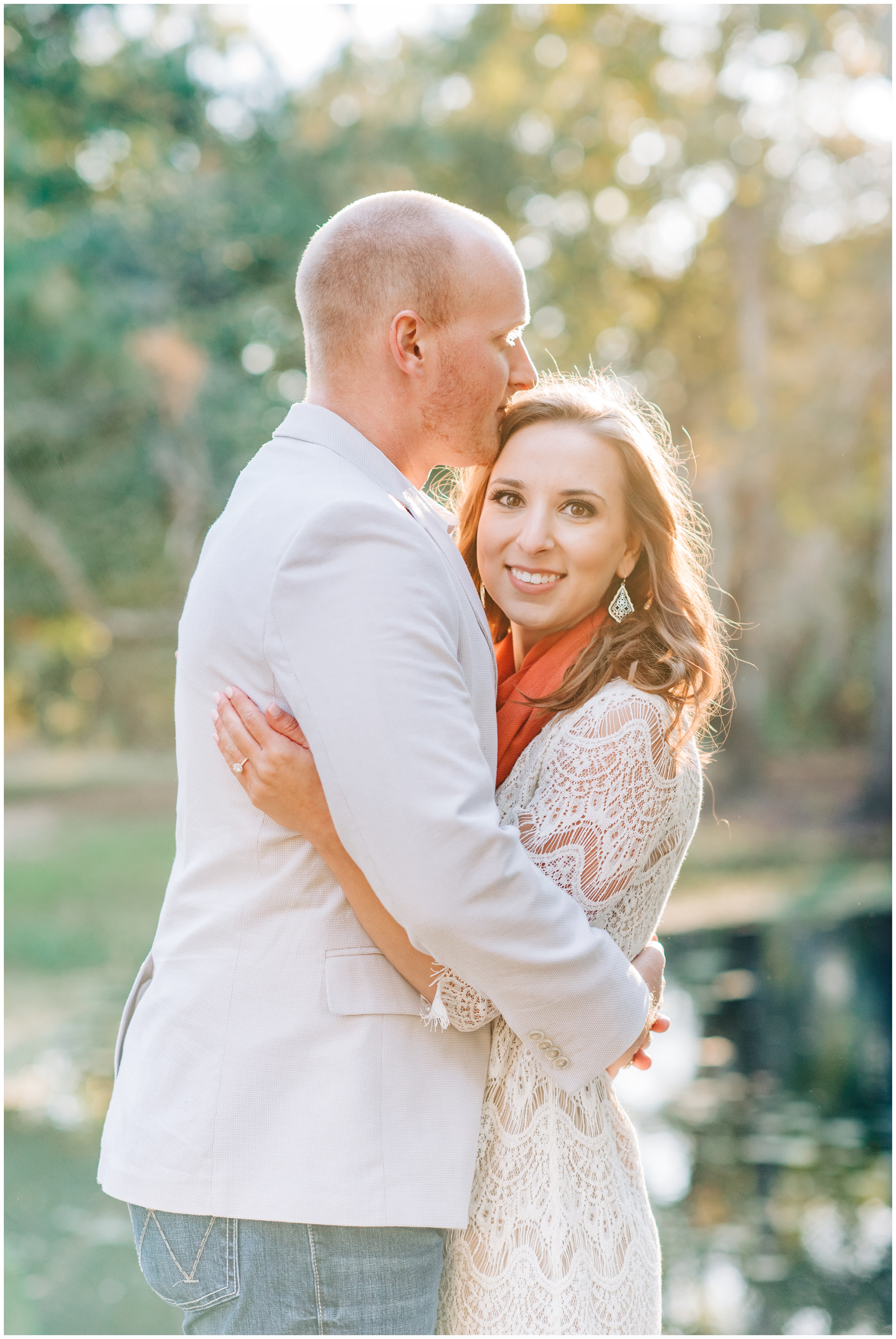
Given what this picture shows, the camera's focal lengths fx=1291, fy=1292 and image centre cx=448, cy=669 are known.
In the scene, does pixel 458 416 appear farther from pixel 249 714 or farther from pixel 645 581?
pixel 249 714

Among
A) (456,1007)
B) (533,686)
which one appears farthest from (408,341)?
(456,1007)

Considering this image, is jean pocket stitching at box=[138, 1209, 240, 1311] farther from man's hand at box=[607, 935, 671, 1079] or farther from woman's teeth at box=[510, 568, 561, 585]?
woman's teeth at box=[510, 568, 561, 585]

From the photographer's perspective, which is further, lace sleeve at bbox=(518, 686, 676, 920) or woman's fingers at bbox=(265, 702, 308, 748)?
lace sleeve at bbox=(518, 686, 676, 920)

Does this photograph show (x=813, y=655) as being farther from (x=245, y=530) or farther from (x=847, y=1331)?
(x=245, y=530)

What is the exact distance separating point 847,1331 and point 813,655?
14.0m

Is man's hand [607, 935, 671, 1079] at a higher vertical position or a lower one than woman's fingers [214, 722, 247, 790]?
lower

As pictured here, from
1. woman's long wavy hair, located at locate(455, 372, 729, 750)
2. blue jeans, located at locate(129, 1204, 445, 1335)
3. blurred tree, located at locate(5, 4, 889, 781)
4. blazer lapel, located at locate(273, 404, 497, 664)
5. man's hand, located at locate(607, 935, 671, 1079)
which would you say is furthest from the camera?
blurred tree, located at locate(5, 4, 889, 781)

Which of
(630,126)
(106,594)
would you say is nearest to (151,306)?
(106,594)

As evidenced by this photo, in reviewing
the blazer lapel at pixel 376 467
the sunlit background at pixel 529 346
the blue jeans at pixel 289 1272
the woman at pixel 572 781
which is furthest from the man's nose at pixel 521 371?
the sunlit background at pixel 529 346

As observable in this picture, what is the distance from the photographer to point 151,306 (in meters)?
13.3

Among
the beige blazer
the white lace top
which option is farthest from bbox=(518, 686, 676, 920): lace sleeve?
the beige blazer

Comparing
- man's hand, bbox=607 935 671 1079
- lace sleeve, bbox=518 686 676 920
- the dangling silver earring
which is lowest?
man's hand, bbox=607 935 671 1079

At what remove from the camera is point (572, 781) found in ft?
5.98

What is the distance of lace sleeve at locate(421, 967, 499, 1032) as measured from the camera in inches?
64.6
